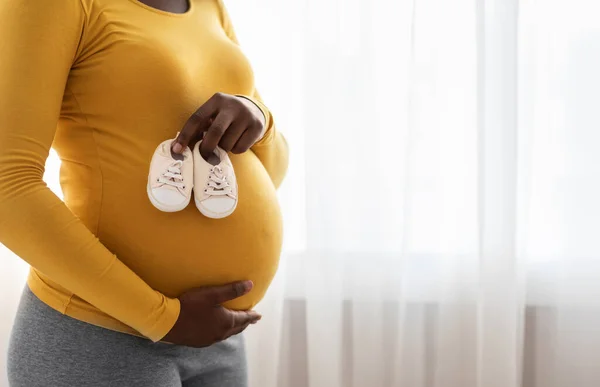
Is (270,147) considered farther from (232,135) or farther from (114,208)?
(114,208)

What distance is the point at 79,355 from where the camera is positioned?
0.92m

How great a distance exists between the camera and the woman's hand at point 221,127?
3.06 feet

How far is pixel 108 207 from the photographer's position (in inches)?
36.6

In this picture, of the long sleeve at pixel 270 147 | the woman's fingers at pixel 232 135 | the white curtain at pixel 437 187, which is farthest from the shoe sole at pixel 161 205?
the white curtain at pixel 437 187

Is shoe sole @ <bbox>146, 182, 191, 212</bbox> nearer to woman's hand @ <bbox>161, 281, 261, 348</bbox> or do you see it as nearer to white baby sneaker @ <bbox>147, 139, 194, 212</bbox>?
white baby sneaker @ <bbox>147, 139, 194, 212</bbox>

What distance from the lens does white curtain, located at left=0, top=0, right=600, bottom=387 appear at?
1.61 m

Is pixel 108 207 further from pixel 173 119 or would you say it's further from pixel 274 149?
pixel 274 149

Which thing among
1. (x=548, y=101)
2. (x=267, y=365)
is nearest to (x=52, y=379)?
(x=267, y=365)

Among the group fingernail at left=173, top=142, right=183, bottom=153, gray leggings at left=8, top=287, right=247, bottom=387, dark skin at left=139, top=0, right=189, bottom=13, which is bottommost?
gray leggings at left=8, top=287, right=247, bottom=387

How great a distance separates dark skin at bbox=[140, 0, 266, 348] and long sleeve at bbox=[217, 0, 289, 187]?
0.10 meters

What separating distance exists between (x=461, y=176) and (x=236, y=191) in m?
0.82

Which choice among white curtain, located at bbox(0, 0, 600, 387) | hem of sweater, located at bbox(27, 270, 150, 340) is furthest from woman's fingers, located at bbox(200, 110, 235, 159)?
white curtain, located at bbox(0, 0, 600, 387)

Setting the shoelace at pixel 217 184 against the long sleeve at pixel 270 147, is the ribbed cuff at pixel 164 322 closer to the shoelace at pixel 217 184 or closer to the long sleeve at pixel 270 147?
the shoelace at pixel 217 184

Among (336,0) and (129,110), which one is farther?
(336,0)
